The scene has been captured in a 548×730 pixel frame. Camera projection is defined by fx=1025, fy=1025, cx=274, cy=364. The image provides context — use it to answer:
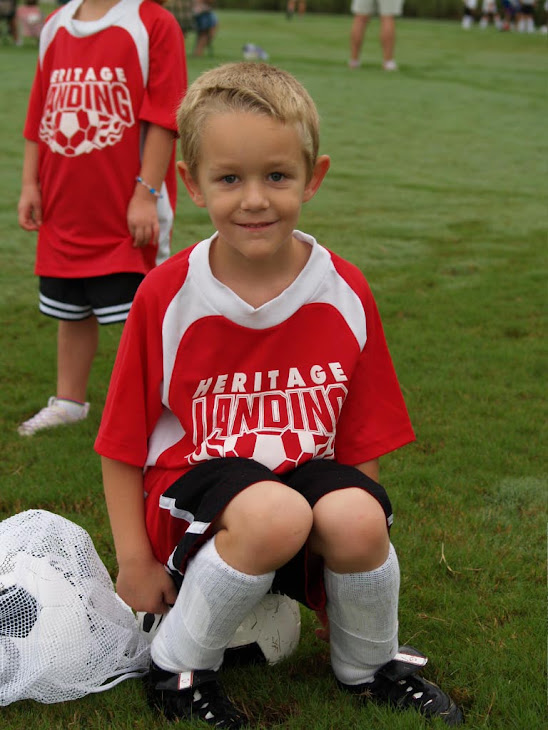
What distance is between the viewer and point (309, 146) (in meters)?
2.11

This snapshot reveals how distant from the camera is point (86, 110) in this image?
133 inches

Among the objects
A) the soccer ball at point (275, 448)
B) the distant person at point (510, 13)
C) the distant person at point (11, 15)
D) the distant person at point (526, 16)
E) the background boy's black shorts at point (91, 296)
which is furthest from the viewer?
the distant person at point (510, 13)

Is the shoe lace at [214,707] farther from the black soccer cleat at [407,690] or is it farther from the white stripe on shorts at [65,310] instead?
the white stripe on shorts at [65,310]

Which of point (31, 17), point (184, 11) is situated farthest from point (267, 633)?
point (31, 17)

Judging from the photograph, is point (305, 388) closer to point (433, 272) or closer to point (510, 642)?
point (510, 642)

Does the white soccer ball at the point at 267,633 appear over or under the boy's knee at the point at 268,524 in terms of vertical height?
under

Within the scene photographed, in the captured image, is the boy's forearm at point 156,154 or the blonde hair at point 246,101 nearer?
the blonde hair at point 246,101

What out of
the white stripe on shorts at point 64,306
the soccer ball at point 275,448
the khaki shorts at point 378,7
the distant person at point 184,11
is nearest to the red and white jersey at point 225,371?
the soccer ball at point 275,448

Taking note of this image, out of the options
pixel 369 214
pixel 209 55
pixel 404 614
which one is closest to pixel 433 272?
pixel 369 214

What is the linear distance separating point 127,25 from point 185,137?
1.42 m

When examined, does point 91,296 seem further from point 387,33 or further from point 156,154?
point 387,33

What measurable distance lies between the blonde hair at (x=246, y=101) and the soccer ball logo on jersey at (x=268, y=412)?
17.4 inches

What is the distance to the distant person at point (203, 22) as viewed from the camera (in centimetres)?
1516

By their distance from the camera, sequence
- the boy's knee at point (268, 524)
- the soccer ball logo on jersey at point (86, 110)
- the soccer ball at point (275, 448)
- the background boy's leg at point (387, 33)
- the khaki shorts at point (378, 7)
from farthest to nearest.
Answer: the background boy's leg at point (387, 33) → the khaki shorts at point (378, 7) → the soccer ball logo on jersey at point (86, 110) → the soccer ball at point (275, 448) → the boy's knee at point (268, 524)
